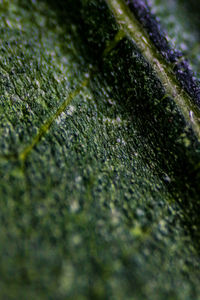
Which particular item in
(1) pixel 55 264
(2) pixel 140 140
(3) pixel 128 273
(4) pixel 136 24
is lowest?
(1) pixel 55 264

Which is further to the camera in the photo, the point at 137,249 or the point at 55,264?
the point at 137,249

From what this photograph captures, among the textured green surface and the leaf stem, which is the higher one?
the leaf stem

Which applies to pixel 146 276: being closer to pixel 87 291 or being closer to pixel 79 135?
pixel 87 291

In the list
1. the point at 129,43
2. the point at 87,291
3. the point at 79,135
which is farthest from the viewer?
the point at 129,43

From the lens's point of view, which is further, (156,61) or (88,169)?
(156,61)

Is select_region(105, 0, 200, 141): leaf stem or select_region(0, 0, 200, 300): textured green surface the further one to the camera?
select_region(105, 0, 200, 141): leaf stem

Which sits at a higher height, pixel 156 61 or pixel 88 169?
pixel 156 61

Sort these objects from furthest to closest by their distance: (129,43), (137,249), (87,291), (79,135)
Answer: (129,43), (79,135), (137,249), (87,291)

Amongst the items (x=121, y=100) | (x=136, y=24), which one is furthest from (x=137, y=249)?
(x=136, y=24)
